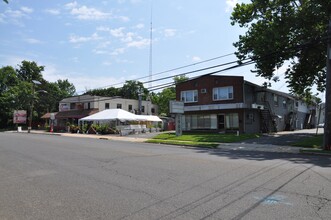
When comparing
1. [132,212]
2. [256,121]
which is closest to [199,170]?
[132,212]

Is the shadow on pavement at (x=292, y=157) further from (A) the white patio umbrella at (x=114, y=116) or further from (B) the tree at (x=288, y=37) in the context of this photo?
(A) the white patio umbrella at (x=114, y=116)

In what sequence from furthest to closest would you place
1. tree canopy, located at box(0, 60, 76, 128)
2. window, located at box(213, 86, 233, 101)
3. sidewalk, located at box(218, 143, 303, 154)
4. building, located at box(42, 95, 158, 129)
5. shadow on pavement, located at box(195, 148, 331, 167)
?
tree canopy, located at box(0, 60, 76, 128), building, located at box(42, 95, 158, 129), window, located at box(213, 86, 233, 101), sidewalk, located at box(218, 143, 303, 154), shadow on pavement, located at box(195, 148, 331, 167)

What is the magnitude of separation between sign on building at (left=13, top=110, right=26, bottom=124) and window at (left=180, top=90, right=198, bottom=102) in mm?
44905

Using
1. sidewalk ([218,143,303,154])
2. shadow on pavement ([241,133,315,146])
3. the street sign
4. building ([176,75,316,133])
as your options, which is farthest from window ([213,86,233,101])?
sidewalk ([218,143,303,154])

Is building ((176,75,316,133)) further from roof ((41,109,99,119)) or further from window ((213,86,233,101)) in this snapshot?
roof ((41,109,99,119))

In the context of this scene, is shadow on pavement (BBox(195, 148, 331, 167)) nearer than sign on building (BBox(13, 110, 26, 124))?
Yes

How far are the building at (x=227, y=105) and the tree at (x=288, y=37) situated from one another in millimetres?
4536

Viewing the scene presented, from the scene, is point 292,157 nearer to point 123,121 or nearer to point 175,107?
point 175,107

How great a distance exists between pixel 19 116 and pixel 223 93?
51513 millimetres

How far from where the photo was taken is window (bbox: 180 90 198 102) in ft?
123

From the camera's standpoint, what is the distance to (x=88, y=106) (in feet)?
186

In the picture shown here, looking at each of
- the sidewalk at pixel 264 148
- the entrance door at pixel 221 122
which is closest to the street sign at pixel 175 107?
the entrance door at pixel 221 122

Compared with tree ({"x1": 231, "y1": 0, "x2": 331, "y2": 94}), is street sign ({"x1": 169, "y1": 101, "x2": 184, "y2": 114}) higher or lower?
lower

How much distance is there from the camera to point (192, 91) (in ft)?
125
